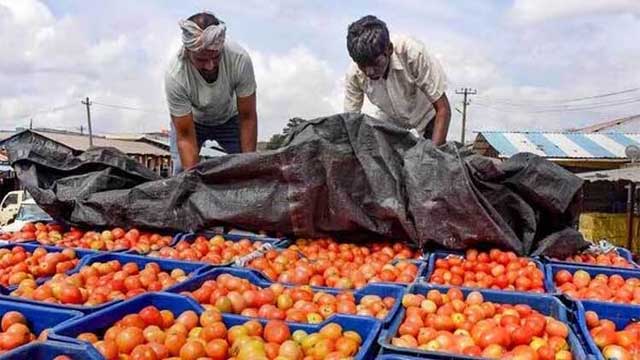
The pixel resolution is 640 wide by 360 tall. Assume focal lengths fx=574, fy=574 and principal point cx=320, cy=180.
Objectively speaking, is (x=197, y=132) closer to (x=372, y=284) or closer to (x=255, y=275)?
(x=255, y=275)

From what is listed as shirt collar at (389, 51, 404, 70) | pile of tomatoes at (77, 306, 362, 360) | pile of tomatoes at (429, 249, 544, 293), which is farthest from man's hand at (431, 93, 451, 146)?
pile of tomatoes at (77, 306, 362, 360)

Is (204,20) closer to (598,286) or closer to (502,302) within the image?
(502,302)

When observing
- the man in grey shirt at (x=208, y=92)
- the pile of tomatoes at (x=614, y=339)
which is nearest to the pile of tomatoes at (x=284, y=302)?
the pile of tomatoes at (x=614, y=339)

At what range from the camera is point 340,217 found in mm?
3576

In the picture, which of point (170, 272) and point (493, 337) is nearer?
point (493, 337)

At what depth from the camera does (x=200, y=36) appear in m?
3.76

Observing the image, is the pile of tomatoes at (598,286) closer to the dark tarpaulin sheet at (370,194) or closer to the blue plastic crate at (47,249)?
the dark tarpaulin sheet at (370,194)

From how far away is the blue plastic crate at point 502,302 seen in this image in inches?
73.9

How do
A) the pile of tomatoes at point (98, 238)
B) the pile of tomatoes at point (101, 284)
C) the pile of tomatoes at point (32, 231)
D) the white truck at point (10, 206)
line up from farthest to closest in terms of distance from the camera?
the white truck at point (10, 206) < the pile of tomatoes at point (32, 231) < the pile of tomatoes at point (98, 238) < the pile of tomatoes at point (101, 284)

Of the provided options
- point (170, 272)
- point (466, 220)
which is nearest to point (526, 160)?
point (466, 220)

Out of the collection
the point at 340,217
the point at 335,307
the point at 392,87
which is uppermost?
the point at 392,87

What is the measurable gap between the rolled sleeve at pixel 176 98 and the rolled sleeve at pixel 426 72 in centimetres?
170

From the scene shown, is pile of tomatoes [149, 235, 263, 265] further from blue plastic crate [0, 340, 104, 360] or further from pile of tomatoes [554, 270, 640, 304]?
pile of tomatoes [554, 270, 640, 304]

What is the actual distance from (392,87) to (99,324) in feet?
9.54
